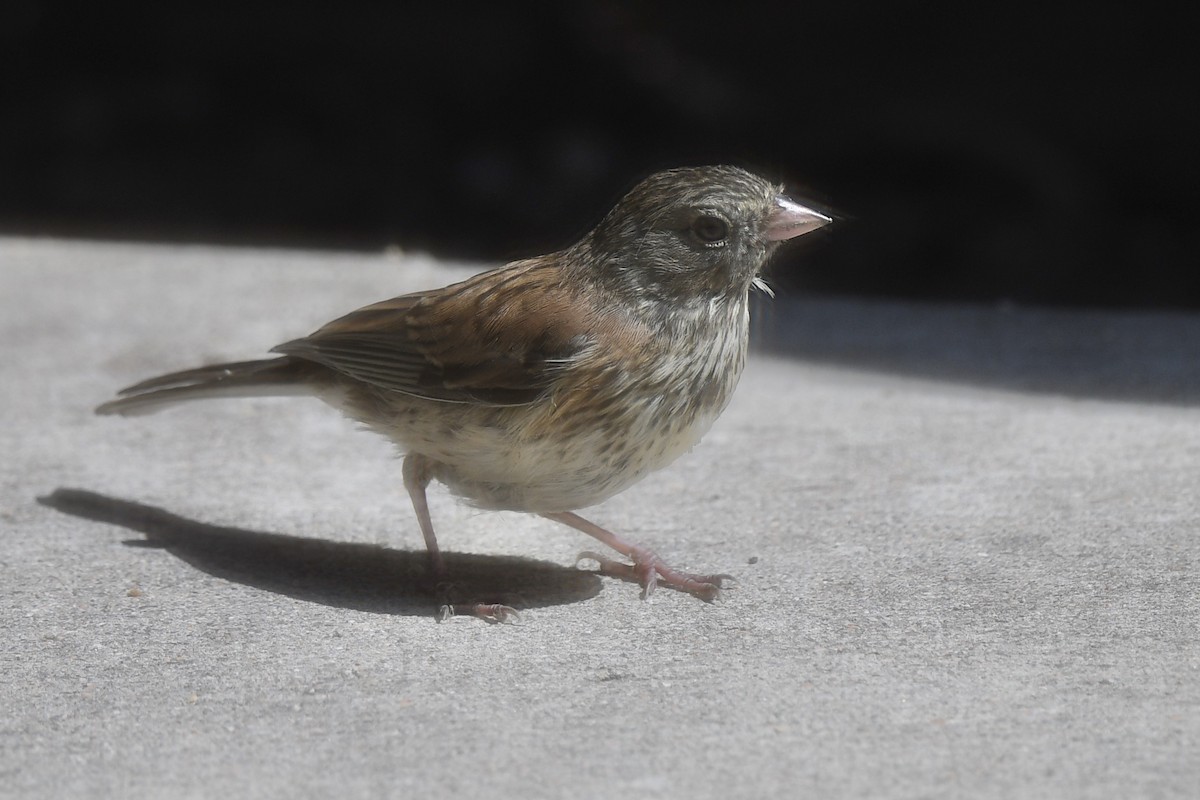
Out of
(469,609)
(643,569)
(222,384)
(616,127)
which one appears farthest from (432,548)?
(616,127)

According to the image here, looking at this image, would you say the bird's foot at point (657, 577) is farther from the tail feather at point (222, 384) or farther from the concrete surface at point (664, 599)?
the tail feather at point (222, 384)

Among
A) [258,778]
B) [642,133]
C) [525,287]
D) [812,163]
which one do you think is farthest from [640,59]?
[258,778]

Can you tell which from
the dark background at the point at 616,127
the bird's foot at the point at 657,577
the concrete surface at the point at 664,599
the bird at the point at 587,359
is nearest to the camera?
the concrete surface at the point at 664,599

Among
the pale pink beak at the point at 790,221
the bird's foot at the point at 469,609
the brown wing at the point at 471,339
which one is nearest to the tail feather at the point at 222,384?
the brown wing at the point at 471,339

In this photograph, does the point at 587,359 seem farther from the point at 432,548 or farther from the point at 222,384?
the point at 222,384

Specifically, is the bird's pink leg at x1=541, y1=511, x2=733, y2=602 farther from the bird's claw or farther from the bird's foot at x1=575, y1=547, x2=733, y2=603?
the bird's claw

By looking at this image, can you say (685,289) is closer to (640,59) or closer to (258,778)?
(258,778)
